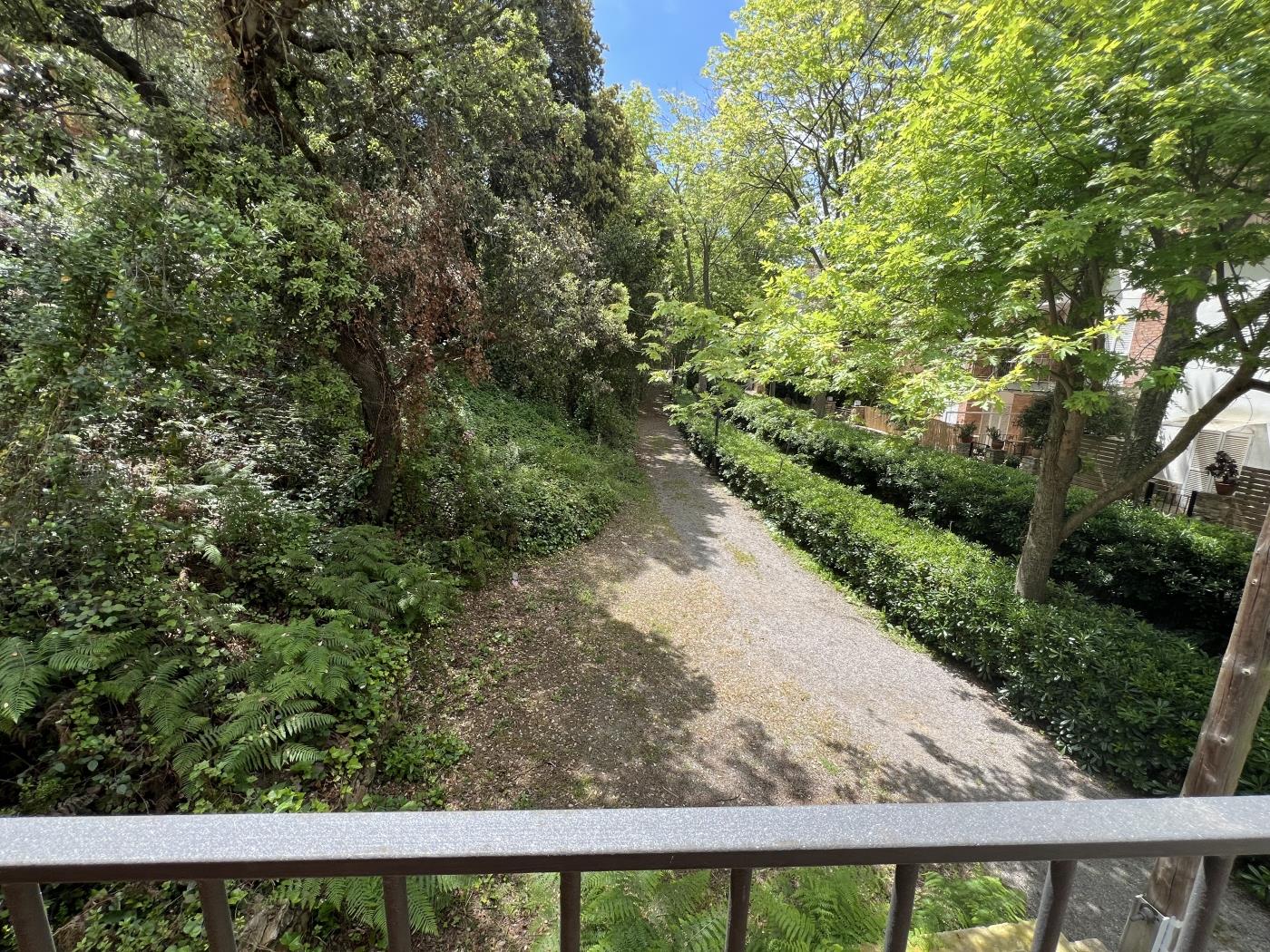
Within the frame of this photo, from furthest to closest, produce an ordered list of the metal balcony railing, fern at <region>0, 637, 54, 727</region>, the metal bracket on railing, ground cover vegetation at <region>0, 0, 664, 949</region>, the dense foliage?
ground cover vegetation at <region>0, 0, 664, 949</region> < fern at <region>0, 637, 54, 727</region> < the dense foliage < the metal bracket on railing < the metal balcony railing

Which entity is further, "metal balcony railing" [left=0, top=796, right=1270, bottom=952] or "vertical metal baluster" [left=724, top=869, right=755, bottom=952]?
"vertical metal baluster" [left=724, top=869, right=755, bottom=952]

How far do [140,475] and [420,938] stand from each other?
375 cm

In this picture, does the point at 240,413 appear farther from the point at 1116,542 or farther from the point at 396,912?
the point at 1116,542

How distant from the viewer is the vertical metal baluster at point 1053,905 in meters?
0.88

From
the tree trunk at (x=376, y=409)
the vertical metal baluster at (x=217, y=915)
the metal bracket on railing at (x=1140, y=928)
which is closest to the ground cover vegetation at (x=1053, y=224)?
the metal bracket on railing at (x=1140, y=928)

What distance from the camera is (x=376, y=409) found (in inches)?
241

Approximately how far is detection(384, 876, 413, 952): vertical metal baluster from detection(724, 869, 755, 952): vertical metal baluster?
20.1 inches

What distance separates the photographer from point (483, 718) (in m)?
4.43

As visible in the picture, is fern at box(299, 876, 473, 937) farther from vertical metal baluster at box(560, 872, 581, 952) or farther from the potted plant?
the potted plant

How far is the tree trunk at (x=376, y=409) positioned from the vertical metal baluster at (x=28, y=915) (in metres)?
5.44

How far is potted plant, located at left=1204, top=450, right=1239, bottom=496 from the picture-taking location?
27.9 feet

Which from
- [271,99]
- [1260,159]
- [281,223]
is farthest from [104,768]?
[1260,159]

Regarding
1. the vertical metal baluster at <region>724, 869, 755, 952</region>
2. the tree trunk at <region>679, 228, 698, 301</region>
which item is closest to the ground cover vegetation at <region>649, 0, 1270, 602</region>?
the vertical metal baluster at <region>724, 869, 755, 952</region>

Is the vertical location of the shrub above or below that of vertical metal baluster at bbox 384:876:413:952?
below
